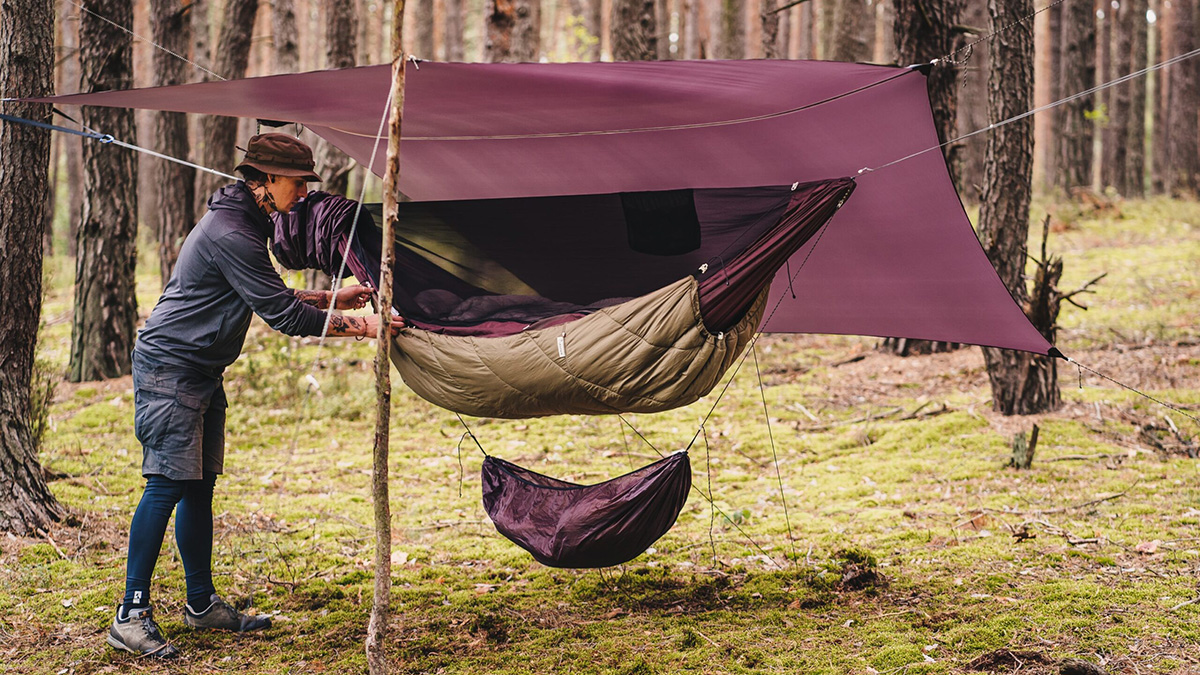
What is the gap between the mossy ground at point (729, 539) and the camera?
2.71m

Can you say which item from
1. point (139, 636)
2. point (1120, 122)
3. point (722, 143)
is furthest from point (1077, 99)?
point (139, 636)

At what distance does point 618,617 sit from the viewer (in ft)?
9.94

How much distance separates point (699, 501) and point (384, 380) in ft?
7.85

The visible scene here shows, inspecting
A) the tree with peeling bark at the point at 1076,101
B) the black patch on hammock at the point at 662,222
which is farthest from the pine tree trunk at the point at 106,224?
the tree with peeling bark at the point at 1076,101

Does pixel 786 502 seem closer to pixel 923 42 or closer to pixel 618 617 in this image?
pixel 618 617

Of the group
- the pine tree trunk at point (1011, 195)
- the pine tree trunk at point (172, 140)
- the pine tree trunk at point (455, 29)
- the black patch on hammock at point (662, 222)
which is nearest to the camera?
the black patch on hammock at point (662, 222)

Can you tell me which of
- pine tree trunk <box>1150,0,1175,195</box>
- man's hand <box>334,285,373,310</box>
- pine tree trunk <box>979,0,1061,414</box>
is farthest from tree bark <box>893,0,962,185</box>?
pine tree trunk <box>1150,0,1175,195</box>

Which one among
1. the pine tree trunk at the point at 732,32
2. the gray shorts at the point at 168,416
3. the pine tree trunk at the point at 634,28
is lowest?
the gray shorts at the point at 168,416

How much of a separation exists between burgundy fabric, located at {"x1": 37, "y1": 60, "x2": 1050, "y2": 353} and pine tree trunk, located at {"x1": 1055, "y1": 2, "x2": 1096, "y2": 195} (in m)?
9.12

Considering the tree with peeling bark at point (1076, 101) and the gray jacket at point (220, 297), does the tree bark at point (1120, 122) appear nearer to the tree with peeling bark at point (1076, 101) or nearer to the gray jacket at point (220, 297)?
the tree with peeling bark at point (1076, 101)

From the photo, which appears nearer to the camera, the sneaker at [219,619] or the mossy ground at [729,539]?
the mossy ground at [729,539]

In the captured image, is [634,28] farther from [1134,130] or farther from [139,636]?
[1134,130]

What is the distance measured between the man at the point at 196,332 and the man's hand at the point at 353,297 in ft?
0.61

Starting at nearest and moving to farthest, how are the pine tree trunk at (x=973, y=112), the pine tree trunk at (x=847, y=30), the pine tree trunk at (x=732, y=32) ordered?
1. the pine tree trunk at (x=847, y=30)
2. the pine tree trunk at (x=973, y=112)
3. the pine tree trunk at (x=732, y=32)
